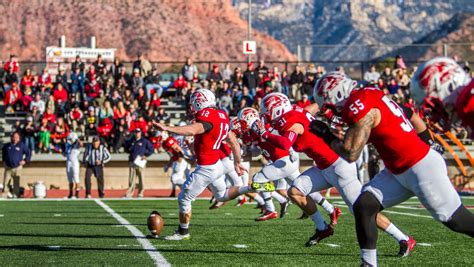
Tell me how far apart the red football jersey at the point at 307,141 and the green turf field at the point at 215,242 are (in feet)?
3.13

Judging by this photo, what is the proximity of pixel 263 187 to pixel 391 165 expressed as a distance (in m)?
5.93

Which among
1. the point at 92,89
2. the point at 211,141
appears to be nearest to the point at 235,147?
the point at 211,141

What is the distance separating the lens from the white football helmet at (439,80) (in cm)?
730

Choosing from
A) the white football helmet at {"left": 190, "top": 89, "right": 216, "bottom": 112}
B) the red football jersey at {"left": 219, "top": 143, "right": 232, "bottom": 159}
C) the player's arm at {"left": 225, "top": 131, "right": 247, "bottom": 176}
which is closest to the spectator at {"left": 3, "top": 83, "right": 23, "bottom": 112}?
the red football jersey at {"left": 219, "top": 143, "right": 232, "bottom": 159}

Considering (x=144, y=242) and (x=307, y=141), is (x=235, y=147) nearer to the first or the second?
(x=307, y=141)

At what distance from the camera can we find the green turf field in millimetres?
10195

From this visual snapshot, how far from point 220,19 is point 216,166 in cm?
13874

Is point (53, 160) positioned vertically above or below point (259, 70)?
below

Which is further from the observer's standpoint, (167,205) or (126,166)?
(126,166)

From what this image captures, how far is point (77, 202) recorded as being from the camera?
76.1 ft

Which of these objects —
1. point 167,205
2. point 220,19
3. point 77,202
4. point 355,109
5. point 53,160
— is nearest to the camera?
point 355,109

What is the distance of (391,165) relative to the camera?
327 inches

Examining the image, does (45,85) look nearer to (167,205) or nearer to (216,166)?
(167,205)

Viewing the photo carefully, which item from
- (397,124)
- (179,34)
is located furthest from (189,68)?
(179,34)
